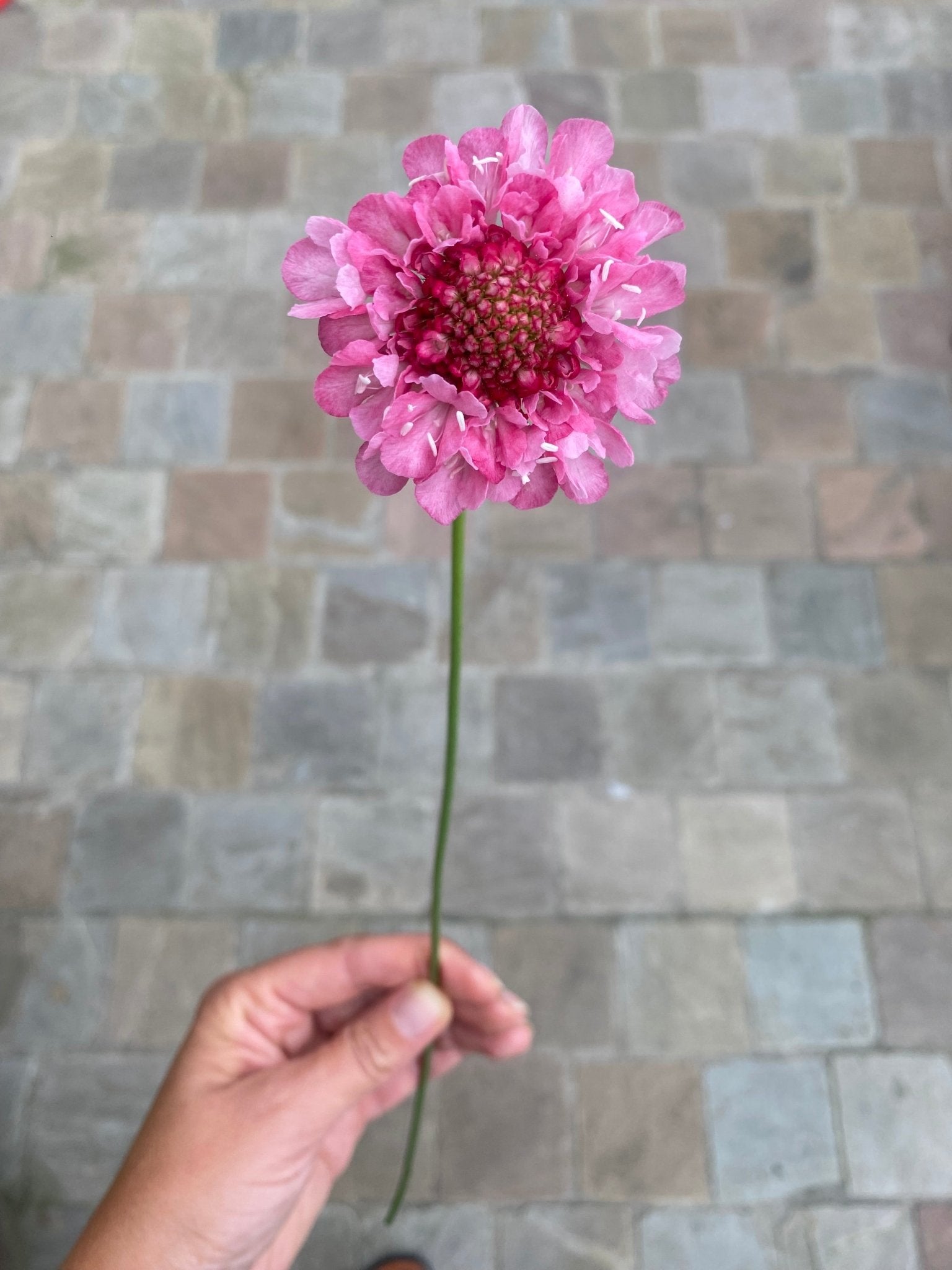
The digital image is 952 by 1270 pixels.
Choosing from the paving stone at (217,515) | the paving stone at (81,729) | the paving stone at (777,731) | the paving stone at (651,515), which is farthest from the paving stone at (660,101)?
the paving stone at (81,729)

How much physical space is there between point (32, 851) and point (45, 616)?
1.42 ft

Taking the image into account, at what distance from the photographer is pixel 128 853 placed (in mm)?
1606

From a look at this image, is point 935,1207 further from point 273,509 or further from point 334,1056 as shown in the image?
point 273,509

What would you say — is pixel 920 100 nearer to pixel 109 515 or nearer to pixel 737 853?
pixel 737 853

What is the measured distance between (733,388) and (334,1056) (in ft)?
4.79

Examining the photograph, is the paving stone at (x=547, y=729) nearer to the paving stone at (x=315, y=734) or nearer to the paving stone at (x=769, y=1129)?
the paving stone at (x=315, y=734)

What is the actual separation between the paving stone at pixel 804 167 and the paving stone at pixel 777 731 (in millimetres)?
1111

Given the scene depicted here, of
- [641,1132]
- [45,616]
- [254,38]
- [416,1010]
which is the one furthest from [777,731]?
[254,38]

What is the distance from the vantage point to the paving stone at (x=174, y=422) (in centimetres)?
185

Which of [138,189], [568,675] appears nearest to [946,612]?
[568,675]

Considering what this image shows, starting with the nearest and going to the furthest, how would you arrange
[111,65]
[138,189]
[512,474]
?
[512,474] → [138,189] → [111,65]

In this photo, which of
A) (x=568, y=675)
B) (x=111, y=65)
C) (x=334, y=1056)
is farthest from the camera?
(x=111, y=65)

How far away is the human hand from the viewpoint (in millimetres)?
894

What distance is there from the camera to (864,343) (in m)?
1.92
